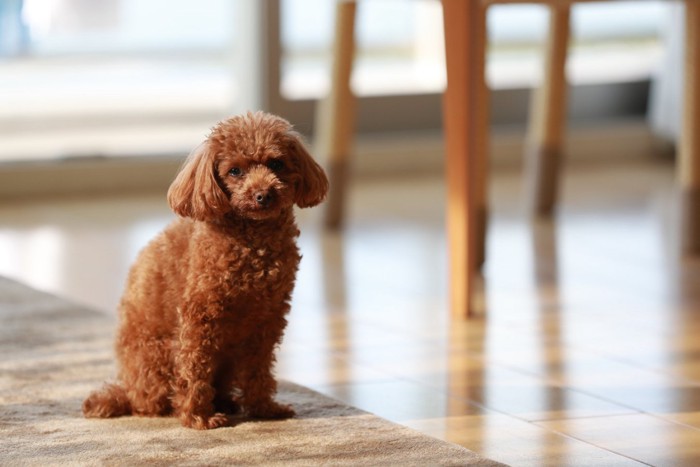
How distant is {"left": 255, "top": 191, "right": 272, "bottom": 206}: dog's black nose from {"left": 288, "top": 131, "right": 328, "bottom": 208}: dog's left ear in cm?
6

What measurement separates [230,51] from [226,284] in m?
2.40

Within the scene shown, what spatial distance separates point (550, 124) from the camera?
3.28 meters

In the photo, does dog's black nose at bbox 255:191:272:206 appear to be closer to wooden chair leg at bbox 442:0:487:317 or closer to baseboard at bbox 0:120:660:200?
wooden chair leg at bbox 442:0:487:317

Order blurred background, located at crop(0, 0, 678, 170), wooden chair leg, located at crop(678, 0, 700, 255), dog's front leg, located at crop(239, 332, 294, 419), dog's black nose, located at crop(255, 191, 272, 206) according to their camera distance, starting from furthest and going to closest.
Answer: blurred background, located at crop(0, 0, 678, 170) < wooden chair leg, located at crop(678, 0, 700, 255) < dog's front leg, located at crop(239, 332, 294, 419) < dog's black nose, located at crop(255, 191, 272, 206)

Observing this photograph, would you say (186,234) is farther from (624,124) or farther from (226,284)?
(624,124)

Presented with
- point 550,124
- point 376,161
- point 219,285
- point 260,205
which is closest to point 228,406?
point 219,285

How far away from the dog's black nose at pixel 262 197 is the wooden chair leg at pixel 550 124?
1795 mm

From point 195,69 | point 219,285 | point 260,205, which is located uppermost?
point 195,69

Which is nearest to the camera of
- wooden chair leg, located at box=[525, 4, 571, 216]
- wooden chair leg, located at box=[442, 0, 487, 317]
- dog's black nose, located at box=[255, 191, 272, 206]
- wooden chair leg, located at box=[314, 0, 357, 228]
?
dog's black nose, located at box=[255, 191, 272, 206]

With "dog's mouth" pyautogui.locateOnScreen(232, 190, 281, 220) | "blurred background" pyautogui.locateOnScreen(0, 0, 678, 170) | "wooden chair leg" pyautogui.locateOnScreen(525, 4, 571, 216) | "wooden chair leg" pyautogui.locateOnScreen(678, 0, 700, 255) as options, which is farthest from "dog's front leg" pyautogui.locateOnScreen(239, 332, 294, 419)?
"blurred background" pyautogui.locateOnScreen(0, 0, 678, 170)

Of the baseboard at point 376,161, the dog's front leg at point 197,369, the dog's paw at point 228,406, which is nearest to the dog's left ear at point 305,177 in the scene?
the dog's front leg at point 197,369

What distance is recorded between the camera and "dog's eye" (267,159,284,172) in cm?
162

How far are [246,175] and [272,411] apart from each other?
0.33m

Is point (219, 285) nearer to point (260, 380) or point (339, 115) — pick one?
point (260, 380)
